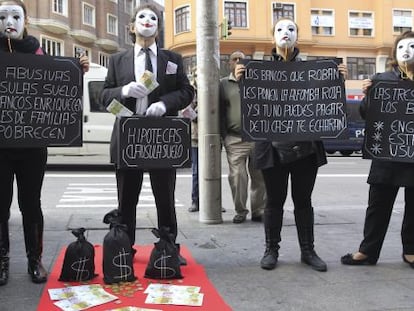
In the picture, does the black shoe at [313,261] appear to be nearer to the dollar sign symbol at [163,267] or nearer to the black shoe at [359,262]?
the black shoe at [359,262]

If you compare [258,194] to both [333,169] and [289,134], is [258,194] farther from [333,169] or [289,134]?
[333,169]

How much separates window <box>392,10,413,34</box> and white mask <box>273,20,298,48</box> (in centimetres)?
4387

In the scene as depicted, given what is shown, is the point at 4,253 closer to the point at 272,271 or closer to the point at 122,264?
the point at 122,264

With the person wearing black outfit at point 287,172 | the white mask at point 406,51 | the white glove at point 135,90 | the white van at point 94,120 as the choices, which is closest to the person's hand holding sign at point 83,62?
the white glove at point 135,90

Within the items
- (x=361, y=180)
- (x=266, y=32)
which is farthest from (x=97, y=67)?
(x=266, y=32)

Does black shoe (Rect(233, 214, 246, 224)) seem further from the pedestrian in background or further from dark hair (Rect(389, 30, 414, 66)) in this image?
dark hair (Rect(389, 30, 414, 66))

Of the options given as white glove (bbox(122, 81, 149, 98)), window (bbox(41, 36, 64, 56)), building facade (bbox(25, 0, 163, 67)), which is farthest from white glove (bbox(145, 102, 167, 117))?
window (bbox(41, 36, 64, 56))

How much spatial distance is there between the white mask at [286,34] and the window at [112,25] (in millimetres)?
39932

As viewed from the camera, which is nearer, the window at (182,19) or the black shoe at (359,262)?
the black shoe at (359,262)

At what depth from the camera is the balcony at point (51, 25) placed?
3447cm

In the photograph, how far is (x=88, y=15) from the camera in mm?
40156

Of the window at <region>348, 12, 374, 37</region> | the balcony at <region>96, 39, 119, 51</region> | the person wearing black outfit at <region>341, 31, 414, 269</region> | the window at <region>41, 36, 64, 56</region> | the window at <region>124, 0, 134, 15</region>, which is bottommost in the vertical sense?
the person wearing black outfit at <region>341, 31, 414, 269</region>

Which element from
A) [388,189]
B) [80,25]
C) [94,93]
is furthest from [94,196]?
[80,25]

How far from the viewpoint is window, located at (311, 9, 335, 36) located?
43250mm
